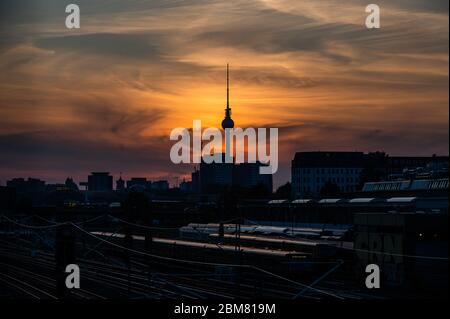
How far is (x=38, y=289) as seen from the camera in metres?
25.7

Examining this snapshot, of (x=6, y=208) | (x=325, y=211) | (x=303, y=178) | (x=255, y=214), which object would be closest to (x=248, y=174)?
(x=303, y=178)

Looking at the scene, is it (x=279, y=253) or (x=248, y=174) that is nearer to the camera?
(x=279, y=253)

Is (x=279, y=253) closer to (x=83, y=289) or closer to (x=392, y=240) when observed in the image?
(x=83, y=289)

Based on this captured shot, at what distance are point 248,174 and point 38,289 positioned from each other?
452 ft

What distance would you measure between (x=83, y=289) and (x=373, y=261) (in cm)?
898

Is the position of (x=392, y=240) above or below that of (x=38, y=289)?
above

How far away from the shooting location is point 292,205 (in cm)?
5638

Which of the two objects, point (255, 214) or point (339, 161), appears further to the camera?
point (339, 161)

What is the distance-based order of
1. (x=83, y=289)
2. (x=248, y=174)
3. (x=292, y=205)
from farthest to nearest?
(x=248, y=174), (x=292, y=205), (x=83, y=289)
